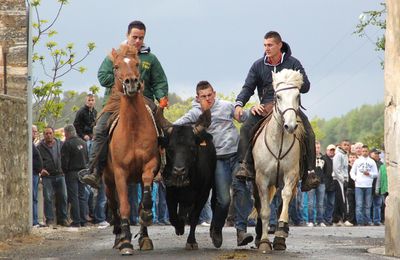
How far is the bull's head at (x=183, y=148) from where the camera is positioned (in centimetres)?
1726

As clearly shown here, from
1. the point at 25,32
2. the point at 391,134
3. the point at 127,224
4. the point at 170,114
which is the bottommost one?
the point at 127,224

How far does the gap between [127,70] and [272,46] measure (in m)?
2.51

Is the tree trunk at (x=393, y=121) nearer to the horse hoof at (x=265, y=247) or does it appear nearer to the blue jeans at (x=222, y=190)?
the horse hoof at (x=265, y=247)

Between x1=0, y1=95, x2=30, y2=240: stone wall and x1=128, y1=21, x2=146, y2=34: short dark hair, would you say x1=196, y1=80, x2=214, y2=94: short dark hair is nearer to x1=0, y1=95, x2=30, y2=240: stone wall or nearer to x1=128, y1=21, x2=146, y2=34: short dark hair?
x1=128, y1=21, x2=146, y2=34: short dark hair

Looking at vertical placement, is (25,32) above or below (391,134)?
above

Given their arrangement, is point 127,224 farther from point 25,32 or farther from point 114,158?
point 25,32

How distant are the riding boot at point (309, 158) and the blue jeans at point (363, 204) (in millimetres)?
15297

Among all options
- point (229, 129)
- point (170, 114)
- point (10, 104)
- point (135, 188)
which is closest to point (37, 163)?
point (135, 188)

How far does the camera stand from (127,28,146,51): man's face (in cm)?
1789

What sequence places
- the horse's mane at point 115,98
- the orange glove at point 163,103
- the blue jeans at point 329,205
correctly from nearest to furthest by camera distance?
1. the horse's mane at point 115,98
2. the orange glove at point 163,103
3. the blue jeans at point 329,205

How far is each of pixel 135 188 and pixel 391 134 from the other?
7554 mm

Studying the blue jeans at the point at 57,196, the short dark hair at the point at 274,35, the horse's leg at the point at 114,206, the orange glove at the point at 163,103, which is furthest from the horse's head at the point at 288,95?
the blue jeans at the point at 57,196

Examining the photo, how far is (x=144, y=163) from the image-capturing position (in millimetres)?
17047

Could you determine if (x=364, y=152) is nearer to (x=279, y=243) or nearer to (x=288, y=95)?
(x=279, y=243)
